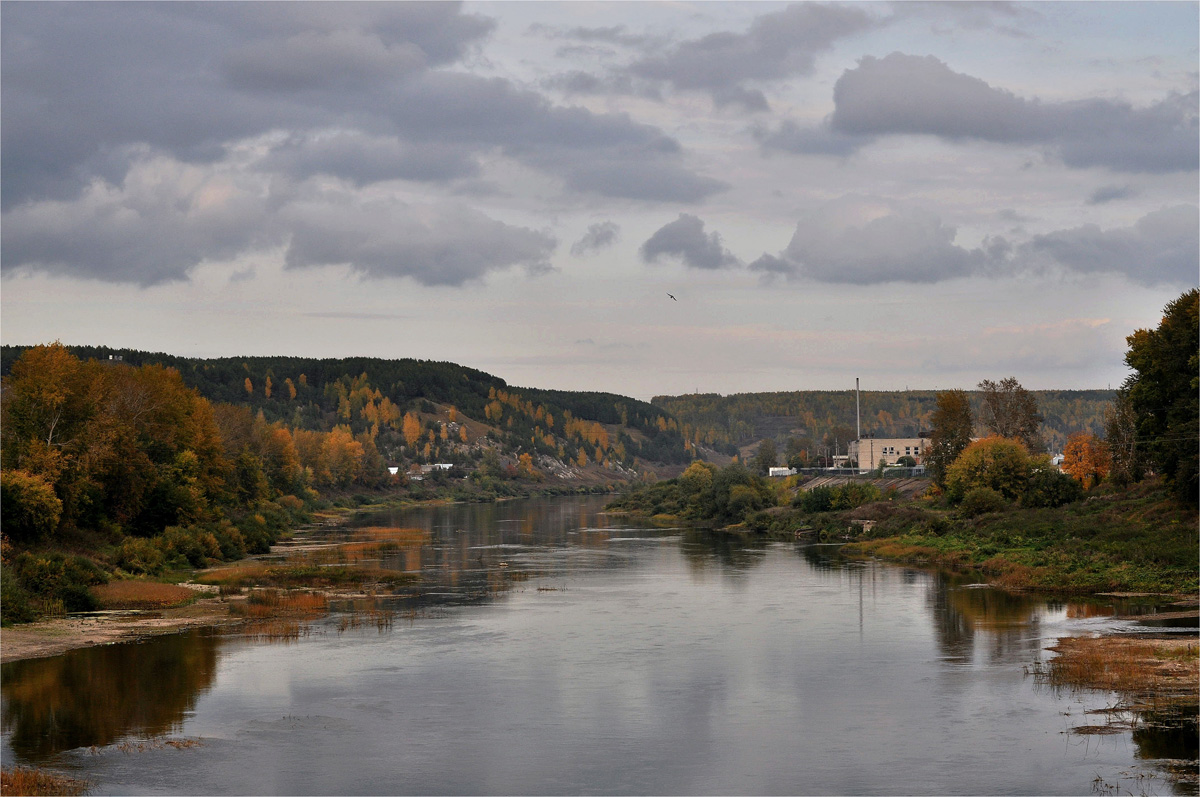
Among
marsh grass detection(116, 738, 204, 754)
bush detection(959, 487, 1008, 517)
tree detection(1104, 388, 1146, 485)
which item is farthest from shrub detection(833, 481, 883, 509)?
marsh grass detection(116, 738, 204, 754)

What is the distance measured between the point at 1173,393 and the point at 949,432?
131 ft

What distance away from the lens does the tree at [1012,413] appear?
102 m

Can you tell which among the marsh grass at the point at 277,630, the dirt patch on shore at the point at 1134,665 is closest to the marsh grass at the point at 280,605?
the marsh grass at the point at 277,630

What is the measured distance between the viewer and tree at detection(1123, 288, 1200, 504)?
52.0 metres

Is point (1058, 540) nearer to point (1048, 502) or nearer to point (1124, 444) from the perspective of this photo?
point (1048, 502)

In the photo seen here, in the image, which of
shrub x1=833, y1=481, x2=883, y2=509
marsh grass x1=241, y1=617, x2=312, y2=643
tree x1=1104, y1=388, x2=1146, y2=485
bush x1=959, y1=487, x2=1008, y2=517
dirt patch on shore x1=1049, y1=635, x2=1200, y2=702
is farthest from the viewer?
shrub x1=833, y1=481, x2=883, y2=509

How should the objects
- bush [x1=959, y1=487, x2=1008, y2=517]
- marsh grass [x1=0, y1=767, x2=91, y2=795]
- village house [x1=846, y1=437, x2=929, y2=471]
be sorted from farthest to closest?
1. village house [x1=846, y1=437, x2=929, y2=471]
2. bush [x1=959, y1=487, x2=1008, y2=517]
3. marsh grass [x1=0, y1=767, x2=91, y2=795]

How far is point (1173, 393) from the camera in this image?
5609cm

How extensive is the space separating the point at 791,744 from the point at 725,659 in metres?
9.72

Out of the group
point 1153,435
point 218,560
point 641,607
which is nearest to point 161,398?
point 218,560

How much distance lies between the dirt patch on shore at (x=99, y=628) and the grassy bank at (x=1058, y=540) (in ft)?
108

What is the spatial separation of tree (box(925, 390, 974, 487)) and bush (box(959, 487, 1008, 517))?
19915 mm

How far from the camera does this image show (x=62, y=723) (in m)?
25.1

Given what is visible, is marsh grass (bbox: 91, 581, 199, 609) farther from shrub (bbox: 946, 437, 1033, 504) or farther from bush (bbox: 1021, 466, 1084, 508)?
shrub (bbox: 946, 437, 1033, 504)
